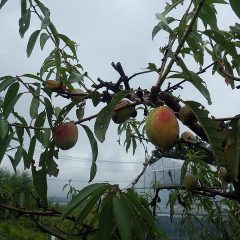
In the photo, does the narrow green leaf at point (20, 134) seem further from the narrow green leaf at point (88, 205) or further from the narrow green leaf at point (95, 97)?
the narrow green leaf at point (88, 205)

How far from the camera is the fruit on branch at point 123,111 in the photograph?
90 cm

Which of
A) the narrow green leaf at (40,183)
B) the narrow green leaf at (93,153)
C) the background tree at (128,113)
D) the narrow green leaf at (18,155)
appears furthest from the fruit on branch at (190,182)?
the narrow green leaf at (18,155)

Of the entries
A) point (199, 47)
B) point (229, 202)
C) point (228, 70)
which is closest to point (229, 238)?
point (229, 202)

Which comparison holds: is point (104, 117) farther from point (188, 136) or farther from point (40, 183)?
point (188, 136)

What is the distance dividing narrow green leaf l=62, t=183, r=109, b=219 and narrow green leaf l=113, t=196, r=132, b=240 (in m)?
0.05

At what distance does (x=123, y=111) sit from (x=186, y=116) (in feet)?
0.53

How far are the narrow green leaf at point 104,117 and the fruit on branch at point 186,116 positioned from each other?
5.6 inches

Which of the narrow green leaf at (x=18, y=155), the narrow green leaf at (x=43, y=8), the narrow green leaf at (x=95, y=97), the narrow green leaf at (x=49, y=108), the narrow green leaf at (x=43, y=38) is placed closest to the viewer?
the narrow green leaf at (x=95, y=97)

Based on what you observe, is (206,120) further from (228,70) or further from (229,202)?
(229,202)

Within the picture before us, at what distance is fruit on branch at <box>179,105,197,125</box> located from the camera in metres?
0.82

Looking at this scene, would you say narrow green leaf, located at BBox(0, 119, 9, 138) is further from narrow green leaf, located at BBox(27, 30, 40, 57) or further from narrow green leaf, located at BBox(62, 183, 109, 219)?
narrow green leaf, located at BBox(62, 183, 109, 219)

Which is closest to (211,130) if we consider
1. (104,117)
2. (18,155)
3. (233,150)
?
(233,150)

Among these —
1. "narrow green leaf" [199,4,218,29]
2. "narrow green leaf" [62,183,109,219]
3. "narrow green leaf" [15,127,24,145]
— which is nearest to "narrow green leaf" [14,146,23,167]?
"narrow green leaf" [15,127,24,145]

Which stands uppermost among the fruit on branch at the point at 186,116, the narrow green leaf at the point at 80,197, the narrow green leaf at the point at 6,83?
the narrow green leaf at the point at 6,83
